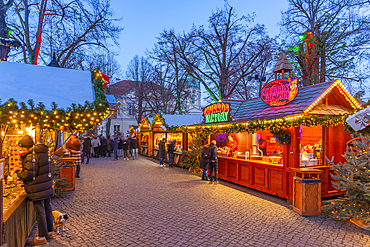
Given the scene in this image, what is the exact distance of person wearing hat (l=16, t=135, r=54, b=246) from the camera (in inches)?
158

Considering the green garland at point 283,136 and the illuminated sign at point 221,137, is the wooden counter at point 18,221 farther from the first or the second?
the illuminated sign at point 221,137

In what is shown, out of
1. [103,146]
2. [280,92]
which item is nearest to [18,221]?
[280,92]

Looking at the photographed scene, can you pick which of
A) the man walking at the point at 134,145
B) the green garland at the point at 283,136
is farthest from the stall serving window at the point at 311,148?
the man walking at the point at 134,145

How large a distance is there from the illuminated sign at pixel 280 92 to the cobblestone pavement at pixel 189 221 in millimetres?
3554

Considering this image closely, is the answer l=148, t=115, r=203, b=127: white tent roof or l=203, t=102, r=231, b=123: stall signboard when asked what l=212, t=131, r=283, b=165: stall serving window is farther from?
l=148, t=115, r=203, b=127: white tent roof

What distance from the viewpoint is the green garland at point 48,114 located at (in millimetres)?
4668

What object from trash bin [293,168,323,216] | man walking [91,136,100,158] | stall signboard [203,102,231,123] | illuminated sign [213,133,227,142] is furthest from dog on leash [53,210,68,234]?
man walking [91,136,100,158]

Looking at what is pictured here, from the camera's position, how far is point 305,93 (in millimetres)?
8711

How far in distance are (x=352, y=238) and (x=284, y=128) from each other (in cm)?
337

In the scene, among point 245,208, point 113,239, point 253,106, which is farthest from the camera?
point 253,106

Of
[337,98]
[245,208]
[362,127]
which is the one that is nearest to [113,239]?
[245,208]

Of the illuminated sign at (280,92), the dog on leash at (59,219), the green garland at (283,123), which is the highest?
the illuminated sign at (280,92)

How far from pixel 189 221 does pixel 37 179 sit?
10.4 ft

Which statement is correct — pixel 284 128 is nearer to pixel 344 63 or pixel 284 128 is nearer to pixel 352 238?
pixel 352 238
